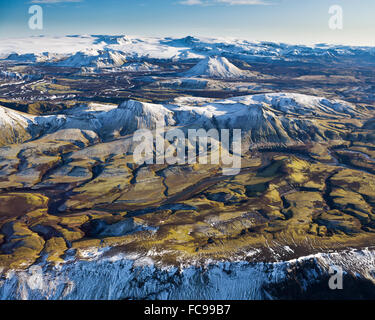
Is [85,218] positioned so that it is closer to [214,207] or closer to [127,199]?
[127,199]

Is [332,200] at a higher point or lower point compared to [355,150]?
lower

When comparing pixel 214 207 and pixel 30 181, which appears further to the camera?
pixel 30 181

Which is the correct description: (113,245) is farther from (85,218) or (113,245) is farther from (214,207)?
(214,207)

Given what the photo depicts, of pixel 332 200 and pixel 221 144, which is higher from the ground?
pixel 221 144
